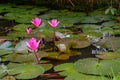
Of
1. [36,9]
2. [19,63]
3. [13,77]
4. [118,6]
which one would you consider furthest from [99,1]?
[13,77]

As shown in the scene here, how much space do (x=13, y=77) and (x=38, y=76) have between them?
178 mm

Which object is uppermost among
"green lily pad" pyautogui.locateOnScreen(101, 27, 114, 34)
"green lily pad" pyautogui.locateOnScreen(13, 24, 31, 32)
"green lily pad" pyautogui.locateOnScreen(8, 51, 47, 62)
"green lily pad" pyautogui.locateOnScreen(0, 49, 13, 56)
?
"green lily pad" pyautogui.locateOnScreen(13, 24, 31, 32)

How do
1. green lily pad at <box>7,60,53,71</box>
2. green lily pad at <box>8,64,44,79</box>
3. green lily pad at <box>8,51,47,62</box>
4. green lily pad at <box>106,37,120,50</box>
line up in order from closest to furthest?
green lily pad at <box>8,64,44,79</box>
green lily pad at <box>7,60,53,71</box>
green lily pad at <box>8,51,47,62</box>
green lily pad at <box>106,37,120,50</box>

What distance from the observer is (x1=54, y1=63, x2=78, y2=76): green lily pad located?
6.61ft

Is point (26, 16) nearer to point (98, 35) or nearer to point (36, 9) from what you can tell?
point (36, 9)

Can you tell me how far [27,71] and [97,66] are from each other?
51 centimetres

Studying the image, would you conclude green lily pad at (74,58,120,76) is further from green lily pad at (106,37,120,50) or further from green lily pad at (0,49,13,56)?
green lily pad at (0,49,13,56)

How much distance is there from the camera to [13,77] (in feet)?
6.46

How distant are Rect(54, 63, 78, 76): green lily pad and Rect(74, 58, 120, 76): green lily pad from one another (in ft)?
0.13

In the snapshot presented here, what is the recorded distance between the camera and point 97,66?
6.65 feet

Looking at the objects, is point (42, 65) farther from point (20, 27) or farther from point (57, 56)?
point (20, 27)

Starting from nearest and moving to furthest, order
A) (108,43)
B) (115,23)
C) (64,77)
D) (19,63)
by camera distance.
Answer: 1. (64,77)
2. (19,63)
3. (108,43)
4. (115,23)

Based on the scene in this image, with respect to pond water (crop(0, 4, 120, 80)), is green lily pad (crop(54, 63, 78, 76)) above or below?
below

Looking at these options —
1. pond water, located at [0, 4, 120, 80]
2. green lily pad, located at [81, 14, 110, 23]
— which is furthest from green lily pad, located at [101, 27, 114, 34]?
green lily pad, located at [81, 14, 110, 23]
